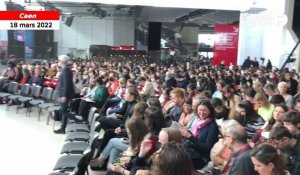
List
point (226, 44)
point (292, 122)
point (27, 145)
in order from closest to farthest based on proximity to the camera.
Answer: point (292, 122) → point (27, 145) → point (226, 44)

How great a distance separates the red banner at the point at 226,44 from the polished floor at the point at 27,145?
13.6m

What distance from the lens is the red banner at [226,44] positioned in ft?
68.8

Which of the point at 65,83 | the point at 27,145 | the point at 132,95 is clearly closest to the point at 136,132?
the point at 132,95

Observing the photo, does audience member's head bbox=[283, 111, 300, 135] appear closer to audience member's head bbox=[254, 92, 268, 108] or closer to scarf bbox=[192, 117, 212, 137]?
scarf bbox=[192, 117, 212, 137]

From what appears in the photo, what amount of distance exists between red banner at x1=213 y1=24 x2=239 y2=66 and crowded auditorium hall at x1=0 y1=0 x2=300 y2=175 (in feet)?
0.18

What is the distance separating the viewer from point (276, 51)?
18406 millimetres

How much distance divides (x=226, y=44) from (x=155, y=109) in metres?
17.6

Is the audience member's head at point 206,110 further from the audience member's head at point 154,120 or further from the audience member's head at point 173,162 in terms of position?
the audience member's head at point 173,162

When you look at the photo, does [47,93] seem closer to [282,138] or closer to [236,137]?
[236,137]

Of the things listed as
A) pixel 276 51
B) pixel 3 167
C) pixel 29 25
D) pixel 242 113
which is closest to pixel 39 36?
pixel 29 25

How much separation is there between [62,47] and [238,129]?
75.7 feet

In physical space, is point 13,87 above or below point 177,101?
below

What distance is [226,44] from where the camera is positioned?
69.6ft
